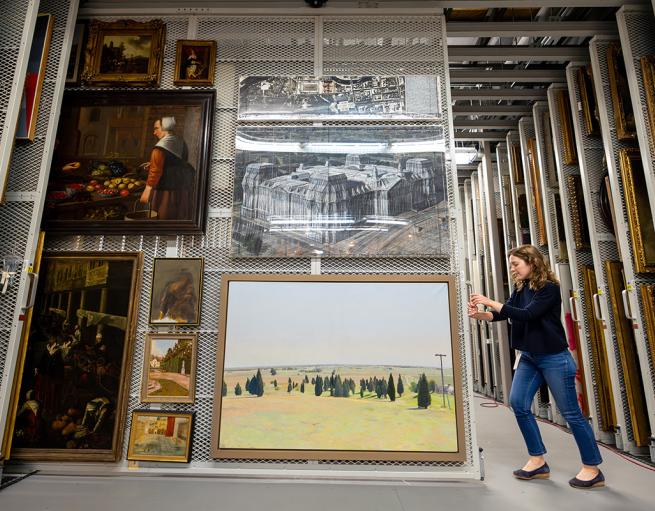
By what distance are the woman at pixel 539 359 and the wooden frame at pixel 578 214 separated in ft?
6.19

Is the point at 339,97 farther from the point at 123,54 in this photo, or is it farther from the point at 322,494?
the point at 322,494

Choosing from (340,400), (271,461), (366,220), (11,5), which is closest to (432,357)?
(340,400)

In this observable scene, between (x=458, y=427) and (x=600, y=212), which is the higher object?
(x=600, y=212)

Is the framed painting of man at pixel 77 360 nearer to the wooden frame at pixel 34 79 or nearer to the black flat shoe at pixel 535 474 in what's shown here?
the wooden frame at pixel 34 79

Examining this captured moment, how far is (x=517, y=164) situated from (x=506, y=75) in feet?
4.75

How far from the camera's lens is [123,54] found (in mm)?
3316

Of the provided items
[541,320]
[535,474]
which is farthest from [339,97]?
[535,474]

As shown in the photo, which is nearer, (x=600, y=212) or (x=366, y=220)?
(x=366, y=220)

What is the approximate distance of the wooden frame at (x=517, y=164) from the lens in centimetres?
555

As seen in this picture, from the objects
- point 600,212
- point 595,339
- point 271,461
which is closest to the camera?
point 271,461

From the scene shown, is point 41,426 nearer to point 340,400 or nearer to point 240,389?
point 240,389

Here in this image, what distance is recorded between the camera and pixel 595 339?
12.9 ft

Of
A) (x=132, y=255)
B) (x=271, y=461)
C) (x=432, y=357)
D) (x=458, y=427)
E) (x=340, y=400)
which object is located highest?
(x=132, y=255)

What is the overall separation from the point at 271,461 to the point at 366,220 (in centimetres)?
178
